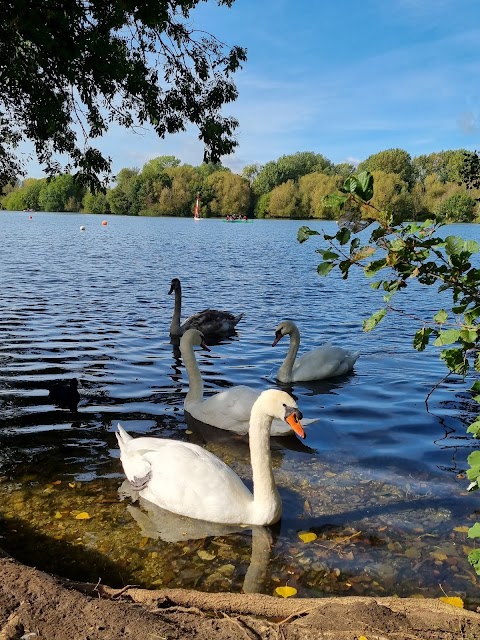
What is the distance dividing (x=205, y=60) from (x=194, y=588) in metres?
8.67

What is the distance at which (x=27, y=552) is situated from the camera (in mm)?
4707

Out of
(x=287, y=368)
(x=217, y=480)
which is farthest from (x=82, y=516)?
(x=287, y=368)

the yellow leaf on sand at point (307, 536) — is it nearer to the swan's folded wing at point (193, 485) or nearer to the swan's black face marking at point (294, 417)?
the swan's folded wing at point (193, 485)

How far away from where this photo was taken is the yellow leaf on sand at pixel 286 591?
4188 millimetres

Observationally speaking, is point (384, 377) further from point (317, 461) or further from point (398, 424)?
point (317, 461)

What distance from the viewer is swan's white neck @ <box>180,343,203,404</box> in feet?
27.6

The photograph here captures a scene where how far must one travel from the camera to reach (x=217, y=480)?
521 centimetres

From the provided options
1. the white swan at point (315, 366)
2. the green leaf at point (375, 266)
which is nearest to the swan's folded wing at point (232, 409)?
the white swan at point (315, 366)

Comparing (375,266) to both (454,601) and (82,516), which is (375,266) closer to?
(454,601)

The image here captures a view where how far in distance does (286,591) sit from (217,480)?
122cm

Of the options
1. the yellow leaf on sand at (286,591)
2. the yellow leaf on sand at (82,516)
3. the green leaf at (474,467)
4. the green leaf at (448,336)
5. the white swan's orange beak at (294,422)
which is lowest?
the yellow leaf on sand at (82,516)

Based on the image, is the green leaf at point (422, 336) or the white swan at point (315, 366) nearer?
the green leaf at point (422, 336)

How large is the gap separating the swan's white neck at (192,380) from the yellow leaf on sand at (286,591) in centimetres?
423

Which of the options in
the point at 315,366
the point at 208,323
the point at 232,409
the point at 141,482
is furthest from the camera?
the point at 208,323
